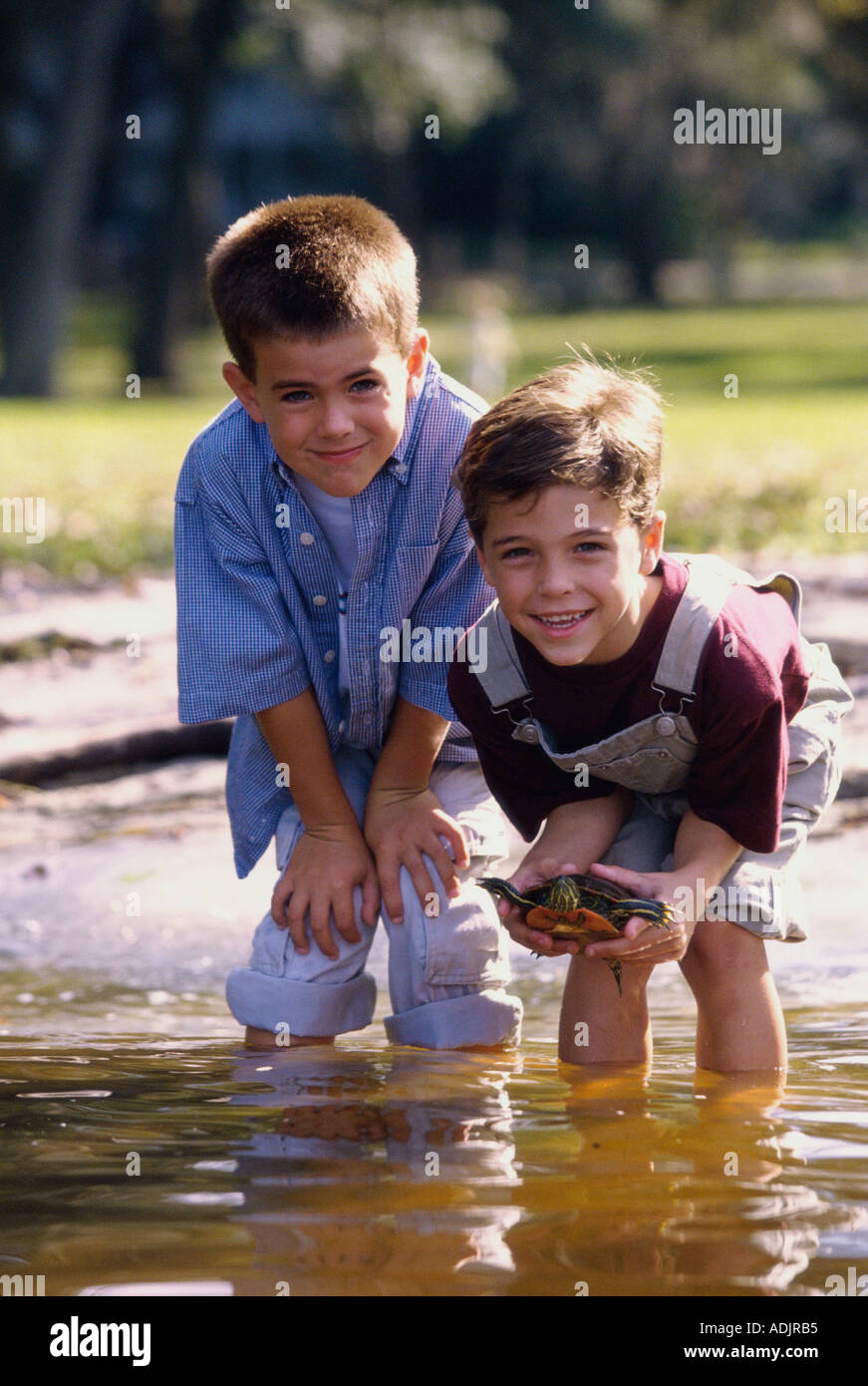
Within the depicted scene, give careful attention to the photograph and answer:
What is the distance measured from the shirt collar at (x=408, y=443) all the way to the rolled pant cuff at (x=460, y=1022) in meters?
1.01

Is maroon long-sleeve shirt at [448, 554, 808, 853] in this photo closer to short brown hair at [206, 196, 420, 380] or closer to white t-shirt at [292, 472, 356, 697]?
white t-shirt at [292, 472, 356, 697]

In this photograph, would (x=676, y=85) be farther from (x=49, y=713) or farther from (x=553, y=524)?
(x=553, y=524)

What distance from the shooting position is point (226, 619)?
3514 mm

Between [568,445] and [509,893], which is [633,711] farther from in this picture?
[568,445]

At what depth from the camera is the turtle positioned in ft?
9.88

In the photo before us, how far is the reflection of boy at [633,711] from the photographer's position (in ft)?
9.89

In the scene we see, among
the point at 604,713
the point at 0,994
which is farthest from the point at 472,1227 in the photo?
the point at 0,994

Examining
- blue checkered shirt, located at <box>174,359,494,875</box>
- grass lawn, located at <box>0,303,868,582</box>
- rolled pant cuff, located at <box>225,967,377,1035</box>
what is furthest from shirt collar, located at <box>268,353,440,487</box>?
rolled pant cuff, located at <box>225,967,377,1035</box>

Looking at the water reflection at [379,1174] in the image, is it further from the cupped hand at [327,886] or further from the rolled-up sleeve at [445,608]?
the rolled-up sleeve at [445,608]

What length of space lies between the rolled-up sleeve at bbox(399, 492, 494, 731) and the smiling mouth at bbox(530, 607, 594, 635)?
0.52 meters

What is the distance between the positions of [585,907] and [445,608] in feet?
2.78

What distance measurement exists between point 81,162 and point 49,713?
54.0ft

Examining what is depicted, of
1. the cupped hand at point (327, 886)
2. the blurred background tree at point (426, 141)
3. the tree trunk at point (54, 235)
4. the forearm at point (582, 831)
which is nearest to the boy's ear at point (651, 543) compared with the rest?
the forearm at point (582, 831)
